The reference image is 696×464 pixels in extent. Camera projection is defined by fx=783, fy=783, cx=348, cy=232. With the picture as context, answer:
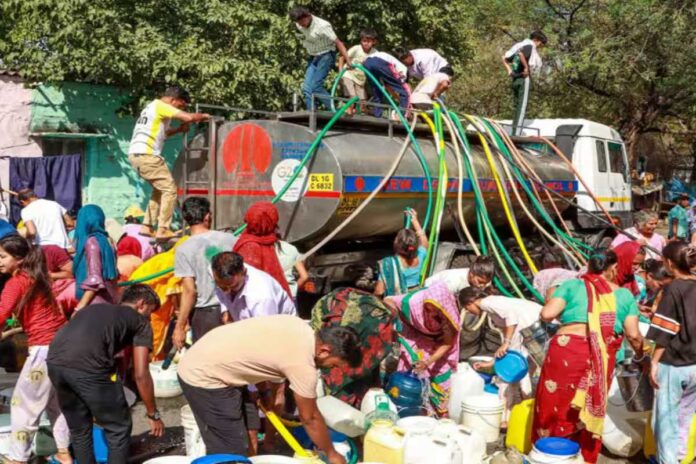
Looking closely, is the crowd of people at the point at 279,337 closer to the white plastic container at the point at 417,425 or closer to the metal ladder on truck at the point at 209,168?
the white plastic container at the point at 417,425

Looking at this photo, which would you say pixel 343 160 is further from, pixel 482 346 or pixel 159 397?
pixel 159 397

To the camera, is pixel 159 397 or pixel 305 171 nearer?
pixel 159 397

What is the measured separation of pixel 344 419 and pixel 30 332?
195 cm

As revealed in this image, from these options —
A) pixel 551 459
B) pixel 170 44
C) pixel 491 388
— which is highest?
pixel 170 44

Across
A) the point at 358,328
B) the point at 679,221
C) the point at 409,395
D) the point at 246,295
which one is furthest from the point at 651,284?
the point at 679,221

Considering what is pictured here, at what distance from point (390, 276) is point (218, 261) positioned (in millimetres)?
2063

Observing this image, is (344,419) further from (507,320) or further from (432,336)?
(507,320)

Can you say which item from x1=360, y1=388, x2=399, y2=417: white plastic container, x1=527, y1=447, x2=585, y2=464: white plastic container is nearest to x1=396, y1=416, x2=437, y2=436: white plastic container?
x1=360, y1=388, x2=399, y2=417: white plastic container

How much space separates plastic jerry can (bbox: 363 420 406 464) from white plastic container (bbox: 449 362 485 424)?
4.03 ft

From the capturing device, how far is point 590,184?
1217cm

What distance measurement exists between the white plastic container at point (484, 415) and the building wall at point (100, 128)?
10657 millimetres

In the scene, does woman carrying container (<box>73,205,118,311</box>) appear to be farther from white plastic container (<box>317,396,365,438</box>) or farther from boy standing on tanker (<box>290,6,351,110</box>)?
boy standing on tanker (<box>290,6,351,110</box>)

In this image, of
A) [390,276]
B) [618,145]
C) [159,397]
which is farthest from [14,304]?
[618,145]

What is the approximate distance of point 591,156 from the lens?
12.2 m
